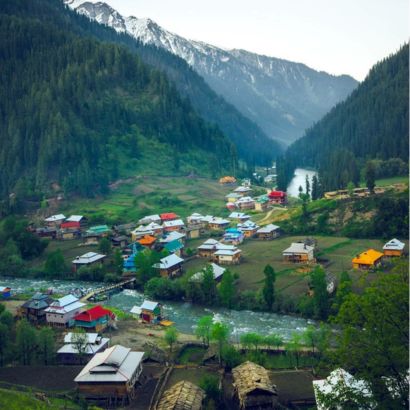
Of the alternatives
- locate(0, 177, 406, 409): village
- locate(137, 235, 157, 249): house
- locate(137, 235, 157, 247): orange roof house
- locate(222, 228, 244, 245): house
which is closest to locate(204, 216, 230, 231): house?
locate(0, 177, 406, 409): village

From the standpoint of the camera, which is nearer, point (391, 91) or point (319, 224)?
point (319, 224)

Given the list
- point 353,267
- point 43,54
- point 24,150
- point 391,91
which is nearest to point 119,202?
point 24,150

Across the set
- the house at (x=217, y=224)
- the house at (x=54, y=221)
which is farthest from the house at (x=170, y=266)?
the house at (x=54, y=221)

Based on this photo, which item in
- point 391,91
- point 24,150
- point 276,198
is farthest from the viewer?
point 391,91

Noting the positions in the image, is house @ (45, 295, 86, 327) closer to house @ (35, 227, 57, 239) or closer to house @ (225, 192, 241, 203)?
house @ (35, 227, 57, 239)

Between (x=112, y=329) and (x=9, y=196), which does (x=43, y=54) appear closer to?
(x=9, y=196)
